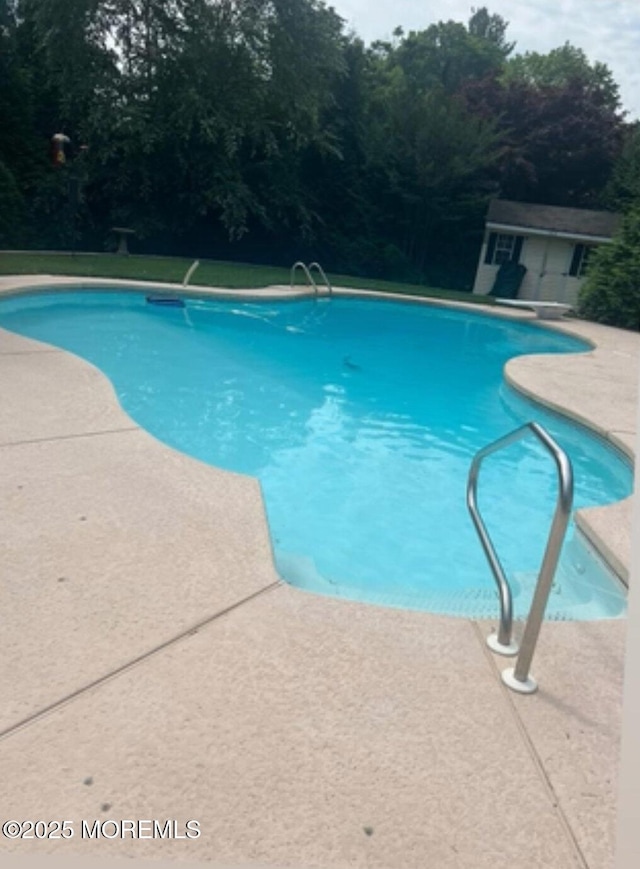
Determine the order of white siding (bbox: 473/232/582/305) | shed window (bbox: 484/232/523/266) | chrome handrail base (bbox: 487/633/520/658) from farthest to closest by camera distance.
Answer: shed window (bbox: 484/232/523/266) → white siding (bbox: 473/232/582/305) → chrome handrail base (bbox: 487/633/520/658)

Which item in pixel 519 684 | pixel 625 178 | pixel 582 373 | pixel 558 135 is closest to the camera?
pixel 519 684

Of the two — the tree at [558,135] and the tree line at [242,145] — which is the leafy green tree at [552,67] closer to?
the tree at [558,135]

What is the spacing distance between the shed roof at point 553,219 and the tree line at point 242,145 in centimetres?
55

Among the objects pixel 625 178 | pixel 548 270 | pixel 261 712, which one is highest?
pixel 625 178

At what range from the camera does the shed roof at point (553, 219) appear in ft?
57.5

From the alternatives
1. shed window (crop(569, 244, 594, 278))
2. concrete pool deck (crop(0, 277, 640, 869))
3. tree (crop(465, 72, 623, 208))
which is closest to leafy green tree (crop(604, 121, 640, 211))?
tree (crop(465, 72, 623, 208))

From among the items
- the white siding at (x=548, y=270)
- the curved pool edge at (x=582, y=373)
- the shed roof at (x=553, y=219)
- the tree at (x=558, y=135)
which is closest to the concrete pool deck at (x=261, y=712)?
the curved pool edge at (x=582, y=373)

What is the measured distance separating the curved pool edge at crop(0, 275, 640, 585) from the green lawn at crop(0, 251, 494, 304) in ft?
2.29

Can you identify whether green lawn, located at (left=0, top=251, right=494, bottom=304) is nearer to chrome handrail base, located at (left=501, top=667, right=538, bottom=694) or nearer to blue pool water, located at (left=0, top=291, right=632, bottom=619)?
blue pool water, located at (left=0, top=291, right=632, bottom=619)

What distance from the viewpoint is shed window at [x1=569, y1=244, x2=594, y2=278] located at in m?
17.8

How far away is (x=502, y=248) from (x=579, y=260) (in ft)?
7.37

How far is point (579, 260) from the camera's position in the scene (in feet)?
58.8

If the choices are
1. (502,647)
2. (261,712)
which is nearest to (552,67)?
(502,647)

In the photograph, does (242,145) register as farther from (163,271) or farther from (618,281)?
(618,281)
